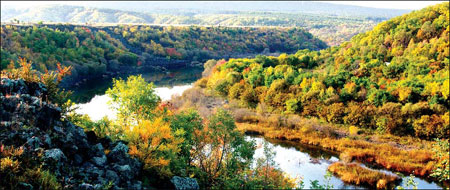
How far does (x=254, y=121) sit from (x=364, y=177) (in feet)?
58.6

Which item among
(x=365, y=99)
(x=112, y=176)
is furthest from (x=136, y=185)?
(x=365, y=99)

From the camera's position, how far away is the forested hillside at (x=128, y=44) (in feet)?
245

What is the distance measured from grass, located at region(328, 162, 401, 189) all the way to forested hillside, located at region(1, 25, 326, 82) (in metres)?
57.5

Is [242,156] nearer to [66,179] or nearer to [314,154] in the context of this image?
[66,179]

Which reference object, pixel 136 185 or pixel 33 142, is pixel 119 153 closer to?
pixel 136 185

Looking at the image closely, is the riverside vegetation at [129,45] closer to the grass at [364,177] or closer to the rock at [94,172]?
the rock at [94,172]

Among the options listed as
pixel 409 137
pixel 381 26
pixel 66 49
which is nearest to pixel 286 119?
pixel 409 137

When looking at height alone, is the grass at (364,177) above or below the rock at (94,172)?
below

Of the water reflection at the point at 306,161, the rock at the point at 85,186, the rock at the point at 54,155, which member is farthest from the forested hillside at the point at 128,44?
the rock at the point at 85,186

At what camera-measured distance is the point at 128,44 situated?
115 metres

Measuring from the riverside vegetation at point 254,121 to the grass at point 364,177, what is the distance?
0.31 ft

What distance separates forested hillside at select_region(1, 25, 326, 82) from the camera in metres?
74.6

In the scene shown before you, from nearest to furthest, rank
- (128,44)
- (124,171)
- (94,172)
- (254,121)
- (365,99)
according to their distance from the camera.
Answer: (94,172)
(124,171)
(365,99)
(254,121)
(128,44)

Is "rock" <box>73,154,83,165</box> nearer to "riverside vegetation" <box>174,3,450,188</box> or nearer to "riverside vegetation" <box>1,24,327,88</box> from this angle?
"riverside vegetation" <box>174,3,450,188</box>
